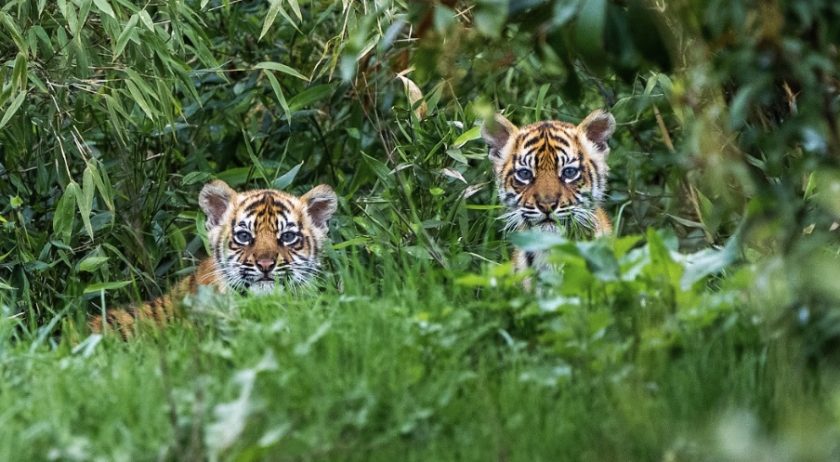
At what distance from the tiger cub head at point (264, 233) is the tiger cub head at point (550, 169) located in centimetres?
90

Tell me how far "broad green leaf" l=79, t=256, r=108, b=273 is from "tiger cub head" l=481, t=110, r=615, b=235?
6.41 ft

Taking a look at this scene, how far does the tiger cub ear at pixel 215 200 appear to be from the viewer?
7234 millimetres

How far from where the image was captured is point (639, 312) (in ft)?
13.5

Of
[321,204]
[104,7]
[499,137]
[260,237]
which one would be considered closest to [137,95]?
[104,7]

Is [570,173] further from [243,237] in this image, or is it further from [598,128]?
[243,237]

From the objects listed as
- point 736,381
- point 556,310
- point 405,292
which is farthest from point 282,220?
point 736,381

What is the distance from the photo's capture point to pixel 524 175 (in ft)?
23.1

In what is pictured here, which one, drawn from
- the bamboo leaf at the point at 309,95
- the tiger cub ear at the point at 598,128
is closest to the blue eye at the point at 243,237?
the bamboo leaf at the point at 309,95

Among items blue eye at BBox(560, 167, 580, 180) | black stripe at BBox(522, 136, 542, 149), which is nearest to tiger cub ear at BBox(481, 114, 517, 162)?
black stripe at BBox(522, 136, 542, 149)

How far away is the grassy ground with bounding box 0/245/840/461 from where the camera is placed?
11.8 ft

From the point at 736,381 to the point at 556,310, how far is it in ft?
1.89

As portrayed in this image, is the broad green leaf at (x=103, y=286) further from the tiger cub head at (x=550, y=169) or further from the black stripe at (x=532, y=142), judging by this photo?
the black stripe at (x=532, y=142)

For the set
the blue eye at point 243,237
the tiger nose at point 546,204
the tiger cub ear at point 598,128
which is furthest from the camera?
the tiger cub ear at point 598,128

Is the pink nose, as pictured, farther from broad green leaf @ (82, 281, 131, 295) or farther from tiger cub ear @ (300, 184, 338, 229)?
broad green leaf @ (82, 281, 131, 295)
